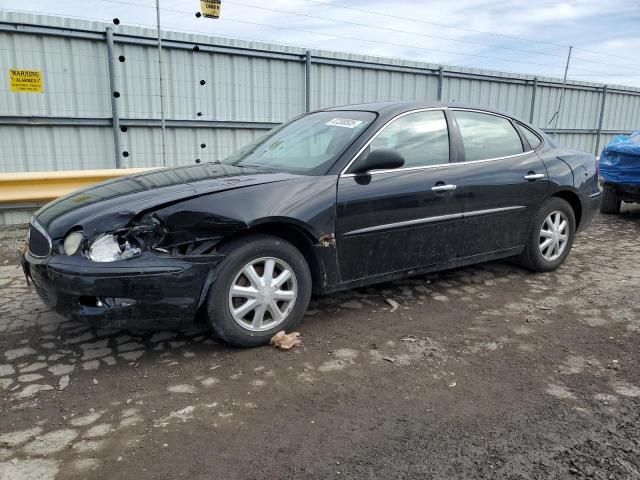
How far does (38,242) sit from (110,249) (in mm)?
592

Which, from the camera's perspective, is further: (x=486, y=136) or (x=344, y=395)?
(x=486, y=136)

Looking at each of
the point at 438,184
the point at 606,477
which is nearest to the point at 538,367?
the point at 606,477

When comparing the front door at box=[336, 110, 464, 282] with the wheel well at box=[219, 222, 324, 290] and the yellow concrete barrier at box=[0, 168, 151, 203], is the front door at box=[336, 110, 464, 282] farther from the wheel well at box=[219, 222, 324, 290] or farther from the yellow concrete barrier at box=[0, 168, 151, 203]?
the yellow concrete barrier at box=[0, 168, 151, 203]

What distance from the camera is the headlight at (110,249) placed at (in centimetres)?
291

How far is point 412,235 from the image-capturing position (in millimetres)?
3871

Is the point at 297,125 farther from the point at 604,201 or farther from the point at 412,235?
the point at 604,201

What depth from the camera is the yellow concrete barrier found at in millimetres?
6422

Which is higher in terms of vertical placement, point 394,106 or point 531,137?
point 394,106

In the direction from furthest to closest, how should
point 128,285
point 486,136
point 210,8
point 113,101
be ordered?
point 210,8
point 113,101
point 486,136
point 128,285

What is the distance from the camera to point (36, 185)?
259 inches

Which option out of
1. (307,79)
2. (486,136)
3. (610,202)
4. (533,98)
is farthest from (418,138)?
(533,98)

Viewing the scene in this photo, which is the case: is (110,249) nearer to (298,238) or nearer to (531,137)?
(298,238)

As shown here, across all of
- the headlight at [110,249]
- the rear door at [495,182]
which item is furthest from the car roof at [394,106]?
the headlight at [110,249]

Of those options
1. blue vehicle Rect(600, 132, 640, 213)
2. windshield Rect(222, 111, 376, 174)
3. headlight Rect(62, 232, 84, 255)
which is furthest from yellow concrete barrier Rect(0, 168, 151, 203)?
blue vehicle Rect(600, 132, 640, 213)
